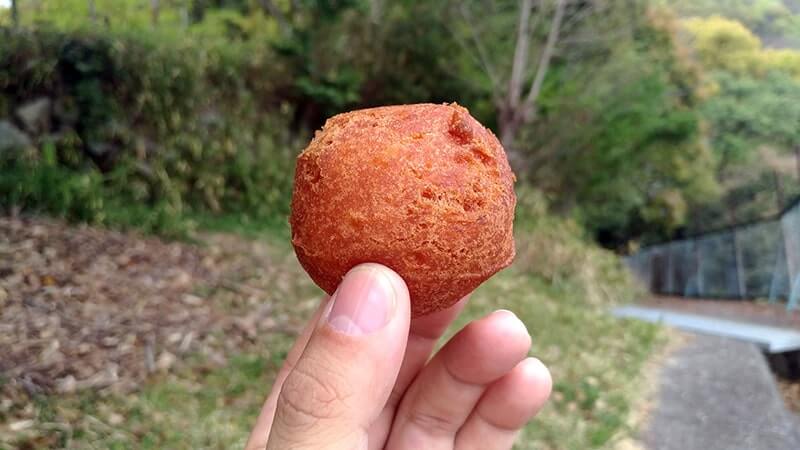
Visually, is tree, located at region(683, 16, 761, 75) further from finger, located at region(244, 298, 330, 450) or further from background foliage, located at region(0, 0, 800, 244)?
finger, located at region(244, 298, 330, 450)

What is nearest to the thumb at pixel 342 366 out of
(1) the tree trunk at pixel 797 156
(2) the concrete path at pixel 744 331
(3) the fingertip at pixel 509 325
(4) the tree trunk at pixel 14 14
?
(3) the fingertip at pixel 509 325

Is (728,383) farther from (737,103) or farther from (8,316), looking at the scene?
(737,103)

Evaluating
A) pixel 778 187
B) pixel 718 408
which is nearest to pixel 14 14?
pixel 718 408

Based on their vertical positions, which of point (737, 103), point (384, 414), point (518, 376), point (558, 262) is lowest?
point (737, 103)

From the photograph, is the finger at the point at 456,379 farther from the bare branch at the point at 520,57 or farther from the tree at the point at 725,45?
the tree at the point at 725,45

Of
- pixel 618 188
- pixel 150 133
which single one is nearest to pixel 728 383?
pixel 150 133

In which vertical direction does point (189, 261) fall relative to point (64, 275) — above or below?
below

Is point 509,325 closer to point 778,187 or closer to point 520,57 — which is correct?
point 520,57
